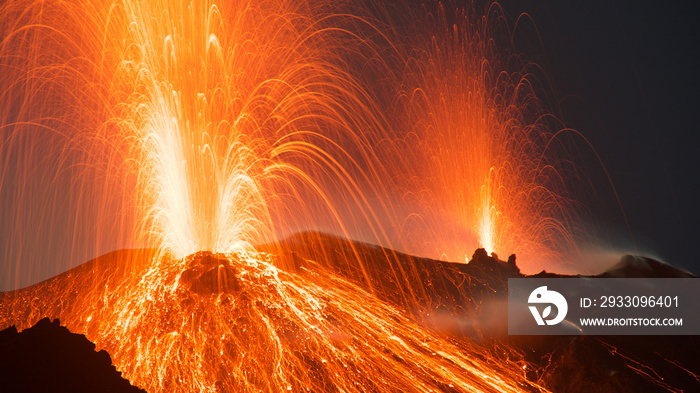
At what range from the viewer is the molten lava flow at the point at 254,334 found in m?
21.0

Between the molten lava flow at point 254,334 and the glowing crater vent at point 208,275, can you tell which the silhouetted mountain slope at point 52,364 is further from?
the glowing crater vent at point 208,275

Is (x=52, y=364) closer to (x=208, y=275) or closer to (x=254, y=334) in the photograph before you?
(x=254, y=334)

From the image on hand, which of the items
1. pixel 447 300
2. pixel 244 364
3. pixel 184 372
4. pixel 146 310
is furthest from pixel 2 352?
pixel 447 300

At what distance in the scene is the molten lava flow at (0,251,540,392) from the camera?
68.8 feet

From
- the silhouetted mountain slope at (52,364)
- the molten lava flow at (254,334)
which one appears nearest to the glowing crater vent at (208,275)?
the molten lava flow at (254,334)

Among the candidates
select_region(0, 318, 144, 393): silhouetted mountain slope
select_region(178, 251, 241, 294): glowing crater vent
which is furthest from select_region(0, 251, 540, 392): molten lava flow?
select_region(0, 318, 144, 393): silhouetted mountain slope

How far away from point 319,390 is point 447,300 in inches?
656

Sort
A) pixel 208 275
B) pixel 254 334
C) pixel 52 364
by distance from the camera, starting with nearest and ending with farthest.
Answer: pixel 52 364, pixel 254 334, pixel 208 275

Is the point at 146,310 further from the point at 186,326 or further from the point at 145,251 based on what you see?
the point at 145,251

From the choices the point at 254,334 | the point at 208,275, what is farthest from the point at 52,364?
the point at 208,275

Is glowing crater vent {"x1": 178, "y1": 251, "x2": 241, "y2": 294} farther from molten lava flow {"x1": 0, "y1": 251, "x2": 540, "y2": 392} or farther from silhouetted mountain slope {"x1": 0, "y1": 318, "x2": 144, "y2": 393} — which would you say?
silhouetted mountain slope {"x1": 0, "y1": 318, "x2": 144, "y2": 393}

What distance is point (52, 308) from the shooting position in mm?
31000

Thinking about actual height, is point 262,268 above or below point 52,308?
above

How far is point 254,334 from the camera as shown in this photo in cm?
2381
